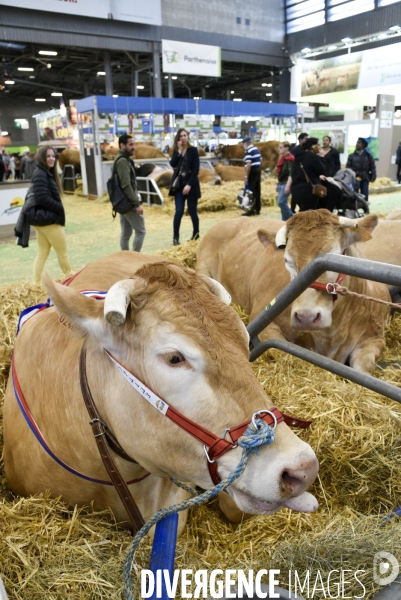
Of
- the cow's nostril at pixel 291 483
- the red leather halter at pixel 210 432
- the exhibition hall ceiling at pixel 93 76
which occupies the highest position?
the exhibition hall ceiling at pixel 93 76

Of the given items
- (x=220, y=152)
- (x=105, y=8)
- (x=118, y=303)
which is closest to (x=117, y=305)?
(x=118, y=303)

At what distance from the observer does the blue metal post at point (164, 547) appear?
1.46m

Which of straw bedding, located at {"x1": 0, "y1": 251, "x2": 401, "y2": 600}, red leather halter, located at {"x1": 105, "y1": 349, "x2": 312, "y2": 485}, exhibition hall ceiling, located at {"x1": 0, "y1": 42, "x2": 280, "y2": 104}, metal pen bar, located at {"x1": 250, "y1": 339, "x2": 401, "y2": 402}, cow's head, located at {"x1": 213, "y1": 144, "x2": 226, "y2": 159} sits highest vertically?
exhibition hall ceiling, located at {"x1": 0, "y1": 42, "x2": 280, "y2": 104}

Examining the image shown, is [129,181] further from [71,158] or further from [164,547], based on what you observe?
[71,158]

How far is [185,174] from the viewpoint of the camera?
8.37 meters

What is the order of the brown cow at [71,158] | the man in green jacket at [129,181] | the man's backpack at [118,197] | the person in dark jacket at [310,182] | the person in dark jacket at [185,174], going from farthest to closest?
1. the brown cow at [71,158]
2. the person in dark jacket at [185,174]
3. the person in dark jacket at [310,182]
4. the man's backpack at [118,197]
5. the man in green jacket at [129,181]

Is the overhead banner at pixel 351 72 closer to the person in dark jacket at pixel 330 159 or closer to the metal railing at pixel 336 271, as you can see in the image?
the person in dark jacket at pixel 330 159

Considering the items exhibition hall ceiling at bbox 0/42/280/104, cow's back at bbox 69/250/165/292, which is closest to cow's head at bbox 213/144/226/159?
exhibition hall ceiling at bbox 0/42/280/104

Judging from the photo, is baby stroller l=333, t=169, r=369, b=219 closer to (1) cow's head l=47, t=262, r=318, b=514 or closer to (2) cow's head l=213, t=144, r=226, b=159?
(1) cow's head l=47, t=262, r=318, b=514

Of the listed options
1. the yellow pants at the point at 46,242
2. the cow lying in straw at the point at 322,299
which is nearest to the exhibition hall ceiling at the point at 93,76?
the yellow pants at the point at 46,242

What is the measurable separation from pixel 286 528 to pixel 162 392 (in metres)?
1.00

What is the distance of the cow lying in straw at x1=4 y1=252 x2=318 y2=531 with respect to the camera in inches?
51.8

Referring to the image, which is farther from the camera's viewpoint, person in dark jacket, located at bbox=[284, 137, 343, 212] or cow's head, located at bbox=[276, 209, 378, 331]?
person in dark jacket, located at bbox=[284, 137, 343, 212]

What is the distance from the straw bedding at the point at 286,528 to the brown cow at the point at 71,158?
16.7 meters
